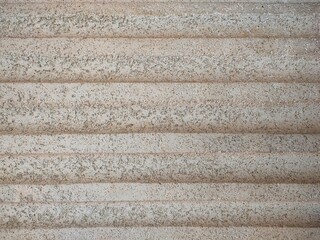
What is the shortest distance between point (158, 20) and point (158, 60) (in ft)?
0.48

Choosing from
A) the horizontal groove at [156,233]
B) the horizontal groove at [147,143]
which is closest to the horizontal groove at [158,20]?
the horizontal groove at [147,143]

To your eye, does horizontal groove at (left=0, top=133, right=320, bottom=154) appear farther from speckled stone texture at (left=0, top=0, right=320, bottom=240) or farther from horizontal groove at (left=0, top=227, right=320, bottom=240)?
horizontal groove at (left=0, top=227, right=320, bottom=240)

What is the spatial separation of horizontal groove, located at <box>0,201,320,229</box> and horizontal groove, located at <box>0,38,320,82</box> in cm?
43

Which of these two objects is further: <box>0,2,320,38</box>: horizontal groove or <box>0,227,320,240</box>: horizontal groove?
<box>0,2,320,38</box>: horizontal groove

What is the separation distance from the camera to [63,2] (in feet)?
6.31

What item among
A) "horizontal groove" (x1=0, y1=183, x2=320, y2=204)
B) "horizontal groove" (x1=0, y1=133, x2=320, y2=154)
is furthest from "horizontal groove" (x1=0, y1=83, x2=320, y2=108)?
"horizontal groove" (x1=0, y1=183, x2=320, y2=204)

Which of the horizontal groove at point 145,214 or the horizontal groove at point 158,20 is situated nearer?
the horizontal groove at point 145,214

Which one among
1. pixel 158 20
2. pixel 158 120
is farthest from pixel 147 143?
pixel 158 20

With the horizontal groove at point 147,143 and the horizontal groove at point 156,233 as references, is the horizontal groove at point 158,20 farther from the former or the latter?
the horizontal groove at point 156,233

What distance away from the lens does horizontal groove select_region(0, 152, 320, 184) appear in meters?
1.81

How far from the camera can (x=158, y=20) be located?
6.26ft

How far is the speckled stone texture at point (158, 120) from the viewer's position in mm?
1787

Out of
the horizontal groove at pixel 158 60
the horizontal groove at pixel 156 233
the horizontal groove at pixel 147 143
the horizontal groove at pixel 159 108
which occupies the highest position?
the horizontal groove at pixel 158 60

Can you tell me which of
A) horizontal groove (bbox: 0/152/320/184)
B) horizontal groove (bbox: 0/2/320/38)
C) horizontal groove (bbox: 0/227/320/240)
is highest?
horizontal groove (bbox: 0/2/320/38)
